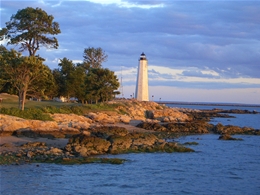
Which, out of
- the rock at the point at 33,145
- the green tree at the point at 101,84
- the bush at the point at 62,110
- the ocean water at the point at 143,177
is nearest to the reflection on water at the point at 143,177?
the ocean water at the point at 143,177

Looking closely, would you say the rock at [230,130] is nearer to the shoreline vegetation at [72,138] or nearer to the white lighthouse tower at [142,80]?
the shoreline vegetation at [72,138]

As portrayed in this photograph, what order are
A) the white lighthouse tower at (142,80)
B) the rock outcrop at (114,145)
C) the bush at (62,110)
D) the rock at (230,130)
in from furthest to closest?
the white lighthouse tower at (142,80)
the rock at (230,130)
the bush at (62,110)
the rock outcrop at (114,145)

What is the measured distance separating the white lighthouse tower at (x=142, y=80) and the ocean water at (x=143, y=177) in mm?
47566

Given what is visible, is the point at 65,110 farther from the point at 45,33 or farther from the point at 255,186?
the point at 255,186

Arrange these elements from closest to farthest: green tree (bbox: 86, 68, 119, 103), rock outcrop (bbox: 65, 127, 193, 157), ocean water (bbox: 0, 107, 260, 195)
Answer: ocean water (bbox: 0, 107, 260, 195)
rock outcrop (bbox: 65, 127, 193, 157)
green tree (bbox: 86, 68, 119, 103)

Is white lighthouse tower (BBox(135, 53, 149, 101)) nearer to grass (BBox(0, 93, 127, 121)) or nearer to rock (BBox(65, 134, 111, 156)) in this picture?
grass (BBox(0, 93, 127, 121))

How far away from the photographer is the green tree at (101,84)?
173 feet

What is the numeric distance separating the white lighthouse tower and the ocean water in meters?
47.6

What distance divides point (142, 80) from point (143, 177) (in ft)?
174

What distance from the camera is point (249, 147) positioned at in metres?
29.3

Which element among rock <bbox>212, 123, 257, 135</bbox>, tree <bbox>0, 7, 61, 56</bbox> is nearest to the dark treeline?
tree <bbox>0, 7, 61, 56</bbox>

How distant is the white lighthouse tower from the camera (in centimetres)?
7050

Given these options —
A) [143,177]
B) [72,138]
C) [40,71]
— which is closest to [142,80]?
[40,71]

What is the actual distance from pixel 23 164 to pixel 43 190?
12.8 ft
